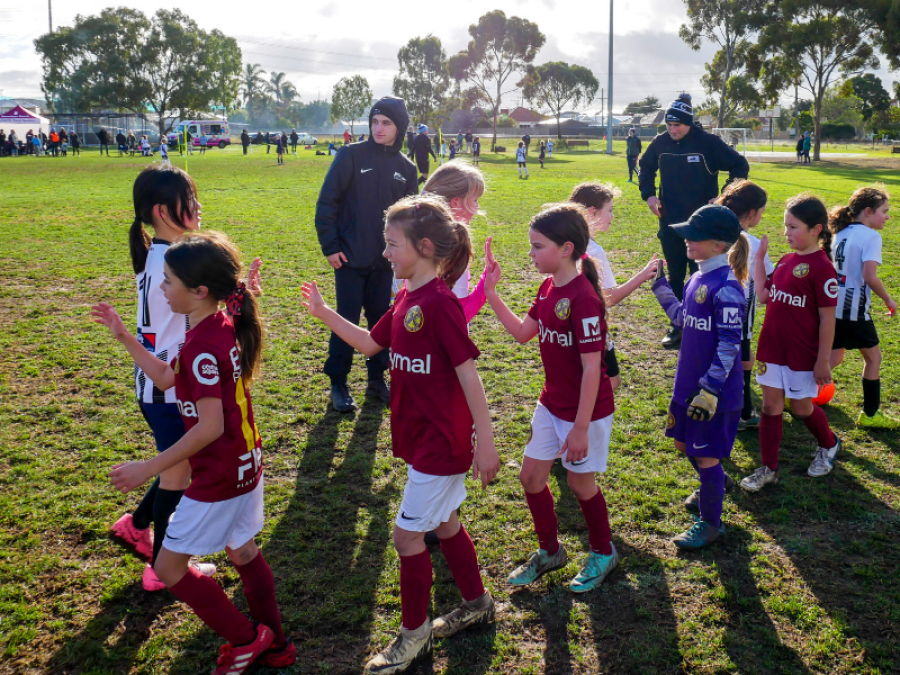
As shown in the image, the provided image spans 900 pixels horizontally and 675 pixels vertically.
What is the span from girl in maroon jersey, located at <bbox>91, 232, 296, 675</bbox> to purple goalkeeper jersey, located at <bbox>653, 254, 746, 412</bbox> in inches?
89.2

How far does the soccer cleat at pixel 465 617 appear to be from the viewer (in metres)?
3.04

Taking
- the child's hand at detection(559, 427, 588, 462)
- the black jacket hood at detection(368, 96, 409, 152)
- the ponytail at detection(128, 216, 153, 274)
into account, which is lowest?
the child's hand at detection(559, 427, 588, 462)

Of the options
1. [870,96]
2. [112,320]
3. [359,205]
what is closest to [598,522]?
[112,320]

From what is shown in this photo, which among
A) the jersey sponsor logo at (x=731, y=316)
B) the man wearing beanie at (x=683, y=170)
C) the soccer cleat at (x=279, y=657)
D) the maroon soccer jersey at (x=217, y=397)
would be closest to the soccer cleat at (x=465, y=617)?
the soccer cleat at (x=279, y=657)

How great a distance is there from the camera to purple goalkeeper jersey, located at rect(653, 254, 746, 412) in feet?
11.1

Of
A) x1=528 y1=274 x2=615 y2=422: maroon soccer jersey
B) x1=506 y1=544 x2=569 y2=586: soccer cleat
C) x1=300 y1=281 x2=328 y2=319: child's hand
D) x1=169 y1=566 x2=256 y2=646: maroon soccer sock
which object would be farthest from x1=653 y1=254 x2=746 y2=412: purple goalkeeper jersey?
x1=169 y1=566 x2=256 y2=646: maroon soccer sock

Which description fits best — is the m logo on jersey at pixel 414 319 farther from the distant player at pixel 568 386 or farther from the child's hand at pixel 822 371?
the child's hand at pixel 822 371

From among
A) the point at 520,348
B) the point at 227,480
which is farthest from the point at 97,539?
the point at 520,348

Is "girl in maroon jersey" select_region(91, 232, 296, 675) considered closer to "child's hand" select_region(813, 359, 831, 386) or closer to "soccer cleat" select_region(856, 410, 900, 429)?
"child's hand" select_region(813, 359, 831, 386)

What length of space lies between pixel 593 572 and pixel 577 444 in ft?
2.79

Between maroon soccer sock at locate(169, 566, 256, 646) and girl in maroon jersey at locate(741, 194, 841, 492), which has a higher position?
girl in maroon jersey at locate(741, 194, 841, 492)

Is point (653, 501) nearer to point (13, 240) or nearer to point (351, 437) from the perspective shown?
point (351, 437)

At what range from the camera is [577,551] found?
12.3 feet

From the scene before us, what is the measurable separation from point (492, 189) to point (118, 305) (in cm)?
1665
